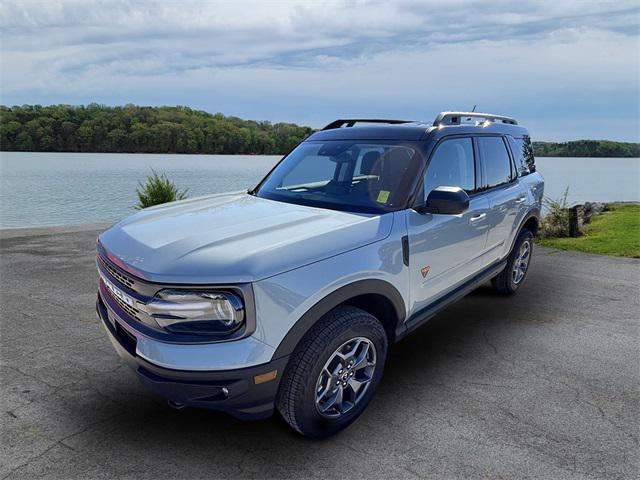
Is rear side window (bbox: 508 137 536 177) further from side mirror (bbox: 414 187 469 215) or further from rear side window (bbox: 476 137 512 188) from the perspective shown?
side mirror (bbox: 414 187 469 215)

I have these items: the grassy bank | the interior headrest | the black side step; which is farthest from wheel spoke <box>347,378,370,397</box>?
the grassy bank

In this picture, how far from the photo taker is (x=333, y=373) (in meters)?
2.76

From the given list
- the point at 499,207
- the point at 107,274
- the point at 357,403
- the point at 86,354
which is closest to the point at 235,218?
the point at 107,274

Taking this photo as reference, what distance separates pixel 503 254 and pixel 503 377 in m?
1.70

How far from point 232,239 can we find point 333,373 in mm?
997

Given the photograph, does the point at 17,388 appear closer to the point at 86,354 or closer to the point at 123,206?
the point at 86,354

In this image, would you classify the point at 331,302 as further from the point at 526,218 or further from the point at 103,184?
the point at 103,184

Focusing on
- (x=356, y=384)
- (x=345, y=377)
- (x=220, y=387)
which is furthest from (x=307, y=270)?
(x=356, y=384)

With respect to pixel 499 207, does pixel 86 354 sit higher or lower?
lower

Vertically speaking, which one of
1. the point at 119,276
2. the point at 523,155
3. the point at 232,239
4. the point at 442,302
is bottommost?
the point at 442,302

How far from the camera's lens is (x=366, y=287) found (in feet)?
9.02

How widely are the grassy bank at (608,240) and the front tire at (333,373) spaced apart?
6722mm

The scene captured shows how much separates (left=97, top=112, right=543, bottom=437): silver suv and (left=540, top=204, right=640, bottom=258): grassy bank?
4.96m

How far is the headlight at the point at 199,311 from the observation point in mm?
2258
